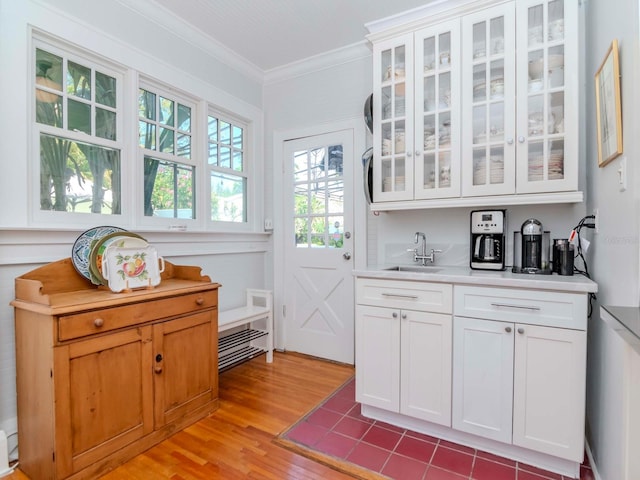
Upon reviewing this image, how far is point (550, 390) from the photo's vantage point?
163 centimetres

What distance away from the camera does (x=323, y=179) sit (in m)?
3.13

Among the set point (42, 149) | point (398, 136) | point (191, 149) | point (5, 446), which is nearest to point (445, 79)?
point (398, 136)

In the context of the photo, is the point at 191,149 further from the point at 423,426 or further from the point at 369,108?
the point at 423,426

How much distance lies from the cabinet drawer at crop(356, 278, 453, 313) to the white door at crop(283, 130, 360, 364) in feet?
2.83

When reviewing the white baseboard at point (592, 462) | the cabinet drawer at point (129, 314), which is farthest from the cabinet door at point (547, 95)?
the cabinet drawer at point (129, 314)

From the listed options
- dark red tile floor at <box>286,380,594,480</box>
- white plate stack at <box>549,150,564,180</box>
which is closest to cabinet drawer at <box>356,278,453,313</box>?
dark red tile floor at <box>286,380,594,480</box>

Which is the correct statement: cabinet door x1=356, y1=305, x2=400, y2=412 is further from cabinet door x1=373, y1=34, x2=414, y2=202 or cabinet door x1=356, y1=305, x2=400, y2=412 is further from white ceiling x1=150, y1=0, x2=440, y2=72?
white ceiling x1=150, y1=0, x2=440, y2=72

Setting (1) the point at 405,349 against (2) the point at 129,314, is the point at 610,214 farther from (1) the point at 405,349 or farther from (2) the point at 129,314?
(2) the point at 129,314

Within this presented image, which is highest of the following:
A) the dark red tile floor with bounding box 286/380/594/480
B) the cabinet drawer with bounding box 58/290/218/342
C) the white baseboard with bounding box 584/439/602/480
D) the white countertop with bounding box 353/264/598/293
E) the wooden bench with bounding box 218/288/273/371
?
the white countertop with bounding box 353/264/598/293

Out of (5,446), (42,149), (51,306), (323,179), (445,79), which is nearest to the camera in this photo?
(51,306)

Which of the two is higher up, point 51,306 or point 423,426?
point 51,306

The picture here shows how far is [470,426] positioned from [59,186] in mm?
2705

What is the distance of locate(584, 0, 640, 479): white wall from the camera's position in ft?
3.96

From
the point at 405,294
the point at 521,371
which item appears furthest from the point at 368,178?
the point at 521,371
